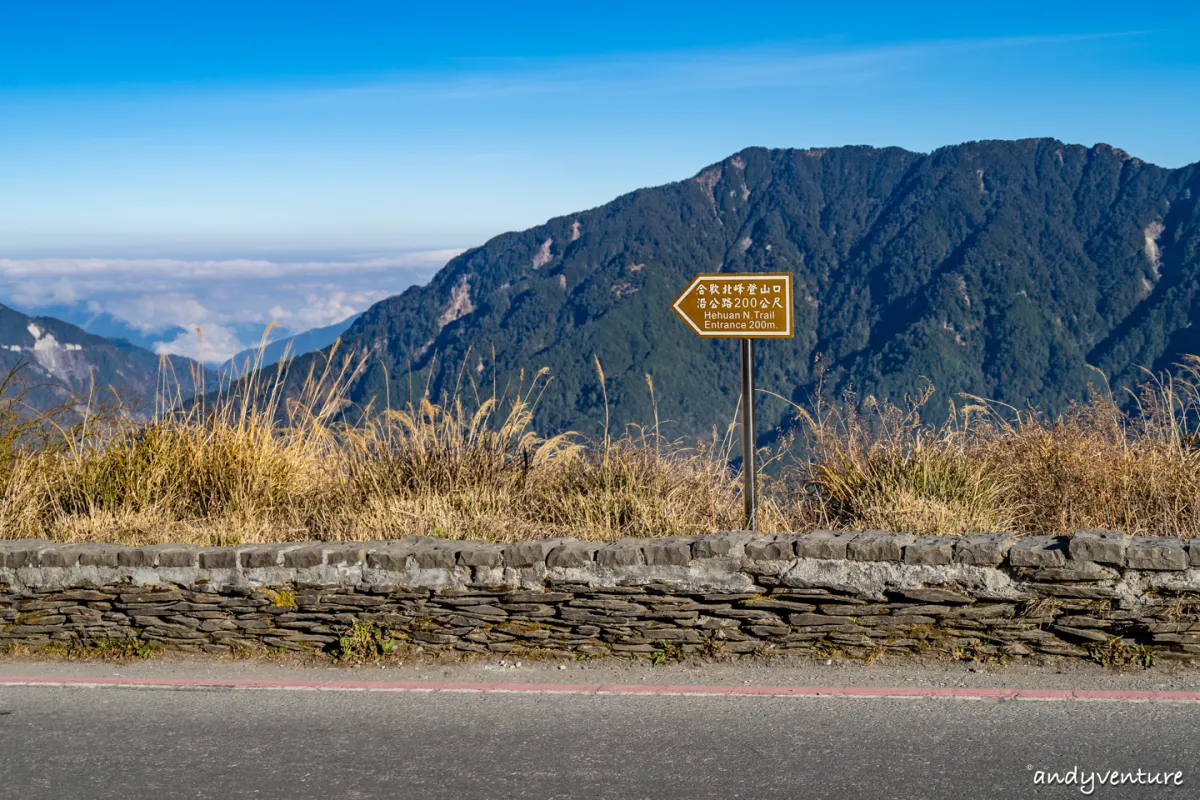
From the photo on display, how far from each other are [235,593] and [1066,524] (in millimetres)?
4911

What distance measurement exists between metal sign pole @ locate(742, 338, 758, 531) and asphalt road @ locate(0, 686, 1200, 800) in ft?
5.54

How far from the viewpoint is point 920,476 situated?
22.5ft

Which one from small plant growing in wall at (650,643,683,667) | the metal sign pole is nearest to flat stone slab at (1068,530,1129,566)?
the metal sign pole

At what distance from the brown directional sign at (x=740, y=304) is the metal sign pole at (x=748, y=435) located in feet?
0.47

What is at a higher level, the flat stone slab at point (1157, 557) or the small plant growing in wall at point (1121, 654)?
the flat stone slab at point (1157, 557)

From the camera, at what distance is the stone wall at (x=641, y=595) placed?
201 inches

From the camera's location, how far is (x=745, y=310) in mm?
6469

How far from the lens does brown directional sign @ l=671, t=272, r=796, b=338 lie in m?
6.42

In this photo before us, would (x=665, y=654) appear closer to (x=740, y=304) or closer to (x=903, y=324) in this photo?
(x=740, y=304)

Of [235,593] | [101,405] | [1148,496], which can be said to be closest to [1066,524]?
[1148,496]

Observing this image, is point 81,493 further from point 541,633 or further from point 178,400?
point 541,633

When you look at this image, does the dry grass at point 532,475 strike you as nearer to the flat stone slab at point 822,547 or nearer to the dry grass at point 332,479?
the dry grass at point 332,479
